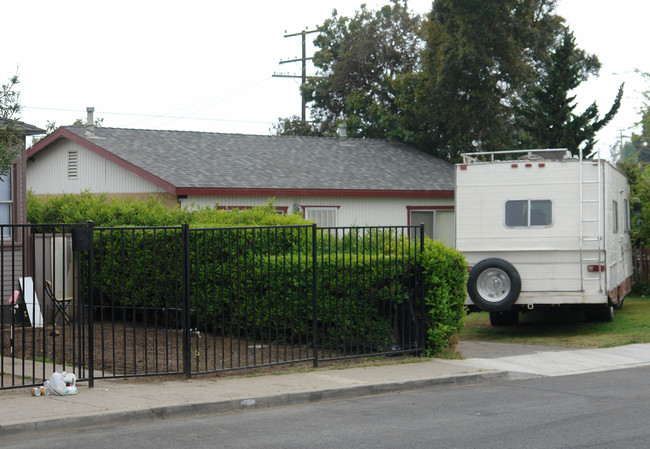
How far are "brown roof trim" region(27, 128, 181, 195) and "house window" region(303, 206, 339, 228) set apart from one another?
434 cm

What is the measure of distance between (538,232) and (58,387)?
30.4ft

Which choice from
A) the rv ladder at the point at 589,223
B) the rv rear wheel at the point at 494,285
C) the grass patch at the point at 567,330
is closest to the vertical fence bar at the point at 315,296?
the rv rear wheel at the point at 494,285

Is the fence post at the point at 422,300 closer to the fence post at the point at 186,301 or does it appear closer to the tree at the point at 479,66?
the fence post at the point at 186,301

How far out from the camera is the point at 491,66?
2983 centimetres

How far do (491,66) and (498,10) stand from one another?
198cm

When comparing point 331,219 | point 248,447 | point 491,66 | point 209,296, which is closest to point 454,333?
point 209,296

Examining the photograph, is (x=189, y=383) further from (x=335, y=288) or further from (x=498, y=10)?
(x=498, y=10)

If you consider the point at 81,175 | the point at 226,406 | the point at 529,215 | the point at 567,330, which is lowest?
the point at 567,330

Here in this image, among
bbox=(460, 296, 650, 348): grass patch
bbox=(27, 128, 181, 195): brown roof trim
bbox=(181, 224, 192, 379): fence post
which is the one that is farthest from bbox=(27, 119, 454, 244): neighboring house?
bbox=(181, 224, 192, 379): fence post

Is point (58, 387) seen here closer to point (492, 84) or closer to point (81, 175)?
point (81, 175)

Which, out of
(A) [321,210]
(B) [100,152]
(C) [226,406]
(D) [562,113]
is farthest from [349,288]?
(D) [562,113]

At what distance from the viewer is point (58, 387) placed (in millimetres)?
8750

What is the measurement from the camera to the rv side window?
14898mm

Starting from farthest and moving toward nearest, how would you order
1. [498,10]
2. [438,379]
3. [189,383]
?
[498,10] → [438,379] → [189,383]
